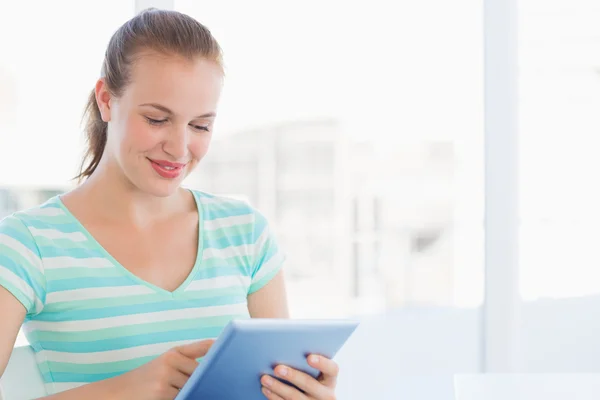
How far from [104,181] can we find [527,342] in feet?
5.37

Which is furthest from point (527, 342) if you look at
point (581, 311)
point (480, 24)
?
point (480, 24)

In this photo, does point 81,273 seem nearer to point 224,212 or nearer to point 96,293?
point 96,293

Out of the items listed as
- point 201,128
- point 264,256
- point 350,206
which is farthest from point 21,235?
point 350,206

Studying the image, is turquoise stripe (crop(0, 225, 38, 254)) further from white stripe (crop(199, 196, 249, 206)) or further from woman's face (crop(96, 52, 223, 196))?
white stripe (crop(199, 196, 249, 206))

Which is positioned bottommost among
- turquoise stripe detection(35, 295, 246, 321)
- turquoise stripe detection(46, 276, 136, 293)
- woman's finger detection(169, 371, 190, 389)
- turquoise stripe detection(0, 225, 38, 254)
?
woman's finger detection(169, 371, 190, 389)

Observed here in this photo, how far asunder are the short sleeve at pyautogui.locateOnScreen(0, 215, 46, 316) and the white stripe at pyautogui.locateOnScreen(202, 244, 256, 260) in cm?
30

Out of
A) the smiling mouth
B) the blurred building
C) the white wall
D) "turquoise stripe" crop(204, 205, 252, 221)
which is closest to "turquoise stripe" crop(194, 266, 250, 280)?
"turquoise stripe" crop(204, 205, 252, 221)

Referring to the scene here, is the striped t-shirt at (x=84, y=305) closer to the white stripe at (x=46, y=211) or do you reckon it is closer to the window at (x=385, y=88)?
the white stripe at (x=46, y=211)

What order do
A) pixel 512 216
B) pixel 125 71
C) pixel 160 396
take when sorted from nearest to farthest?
1. pixel 160 396
2. pixel 125 71
3. pixel 512 216

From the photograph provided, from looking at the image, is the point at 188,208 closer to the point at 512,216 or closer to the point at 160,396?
the point at 160,396

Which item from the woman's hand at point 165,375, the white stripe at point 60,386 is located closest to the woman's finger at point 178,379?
the woman's hand at point 165,375

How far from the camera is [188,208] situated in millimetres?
1483

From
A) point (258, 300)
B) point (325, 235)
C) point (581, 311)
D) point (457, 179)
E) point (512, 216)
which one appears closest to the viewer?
point (258, 300)

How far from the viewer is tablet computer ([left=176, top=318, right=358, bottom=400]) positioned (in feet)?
3.15
